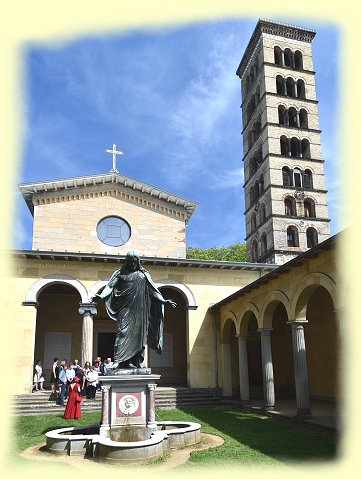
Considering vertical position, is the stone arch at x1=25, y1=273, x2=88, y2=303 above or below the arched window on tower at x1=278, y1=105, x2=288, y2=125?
below

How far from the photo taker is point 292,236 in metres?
38.0

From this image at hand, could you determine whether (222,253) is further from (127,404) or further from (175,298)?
(127,404)

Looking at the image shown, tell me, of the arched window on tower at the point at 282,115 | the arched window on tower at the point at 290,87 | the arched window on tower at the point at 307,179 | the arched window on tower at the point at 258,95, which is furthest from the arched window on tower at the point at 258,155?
the arched window on tower at the point at 290,87

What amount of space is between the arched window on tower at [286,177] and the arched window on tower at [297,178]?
39 centimetres

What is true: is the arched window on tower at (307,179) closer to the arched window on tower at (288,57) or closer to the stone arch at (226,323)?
the arched window on tower at (288,57)

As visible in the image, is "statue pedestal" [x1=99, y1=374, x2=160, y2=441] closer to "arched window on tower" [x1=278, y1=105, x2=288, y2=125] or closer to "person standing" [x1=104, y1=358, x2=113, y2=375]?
"person standing" [x1=104, y1=358, x2=113, y2=375]

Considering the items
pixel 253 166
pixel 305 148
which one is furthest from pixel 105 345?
pixel 305 148

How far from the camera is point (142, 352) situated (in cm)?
966

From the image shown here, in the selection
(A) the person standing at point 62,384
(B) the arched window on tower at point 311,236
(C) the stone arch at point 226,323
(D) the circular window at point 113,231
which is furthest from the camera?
(B) the arched window on tower at point 311,236

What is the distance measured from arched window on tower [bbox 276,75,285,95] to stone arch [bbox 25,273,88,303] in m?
30.8

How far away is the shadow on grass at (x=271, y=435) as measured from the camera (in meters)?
8.73

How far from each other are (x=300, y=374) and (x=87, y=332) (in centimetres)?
974

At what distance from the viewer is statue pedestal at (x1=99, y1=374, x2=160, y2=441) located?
8.95 m

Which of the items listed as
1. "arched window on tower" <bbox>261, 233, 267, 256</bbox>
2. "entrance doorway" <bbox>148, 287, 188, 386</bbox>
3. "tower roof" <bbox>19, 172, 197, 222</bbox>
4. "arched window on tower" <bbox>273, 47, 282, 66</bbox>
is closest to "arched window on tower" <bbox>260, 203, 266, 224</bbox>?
"arched window on tower" <bbox>261, 233, 267, 256</bbox>
